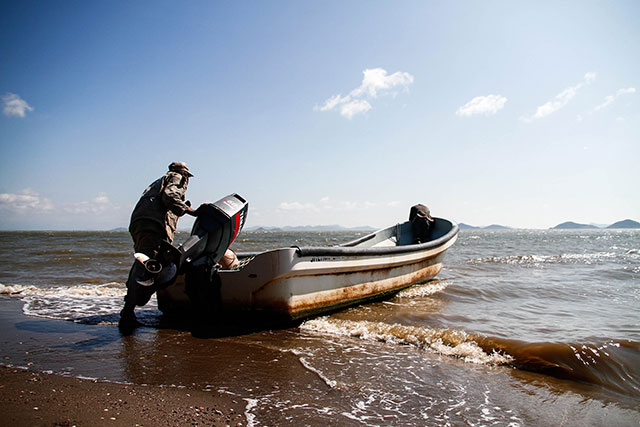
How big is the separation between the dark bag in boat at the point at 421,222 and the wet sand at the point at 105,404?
9423 millimetres

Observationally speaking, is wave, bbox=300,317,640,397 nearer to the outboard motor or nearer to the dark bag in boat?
the outboard motor

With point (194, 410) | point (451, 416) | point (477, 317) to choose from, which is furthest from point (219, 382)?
point (477, 317)

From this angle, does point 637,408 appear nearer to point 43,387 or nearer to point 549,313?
point 549,313

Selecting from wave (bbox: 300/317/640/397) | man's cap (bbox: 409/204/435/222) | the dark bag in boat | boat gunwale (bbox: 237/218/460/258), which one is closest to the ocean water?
wave (bbox: 300/317/640/397)

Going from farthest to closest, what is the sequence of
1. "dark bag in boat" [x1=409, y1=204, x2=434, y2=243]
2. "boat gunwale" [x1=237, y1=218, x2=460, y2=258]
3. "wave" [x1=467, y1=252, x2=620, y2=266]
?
"wave" [x1=467, y1=252, x2=620, y2=266] → "dark bag in boat" [x1=409, y1=204, x2=434, y2=243] → "boat gunwale" [x1=237, y1=218, x2=460, y2=258]

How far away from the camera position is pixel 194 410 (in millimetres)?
2293

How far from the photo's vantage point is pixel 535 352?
3.77 metres

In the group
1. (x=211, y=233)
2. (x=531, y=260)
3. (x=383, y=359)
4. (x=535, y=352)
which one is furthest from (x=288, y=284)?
(x=531, y=260)

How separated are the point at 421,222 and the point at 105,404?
9963mm

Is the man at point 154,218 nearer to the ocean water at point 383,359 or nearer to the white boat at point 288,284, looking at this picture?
the white boat at point 288,284

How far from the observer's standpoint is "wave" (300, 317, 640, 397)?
3371 millimetres

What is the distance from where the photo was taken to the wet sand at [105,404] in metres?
2.11

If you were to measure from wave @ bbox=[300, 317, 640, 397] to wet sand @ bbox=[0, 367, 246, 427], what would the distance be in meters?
2.36

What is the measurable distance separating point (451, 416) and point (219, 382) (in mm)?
1733
